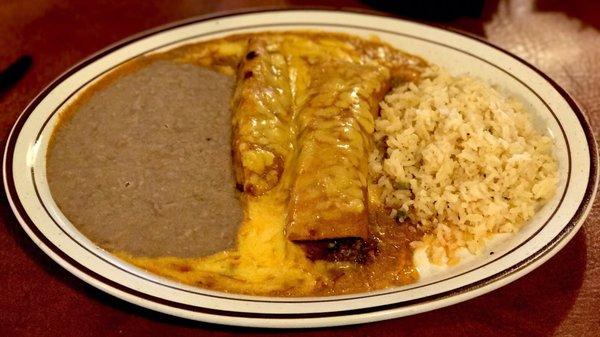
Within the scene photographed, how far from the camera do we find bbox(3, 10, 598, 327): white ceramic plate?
122cm

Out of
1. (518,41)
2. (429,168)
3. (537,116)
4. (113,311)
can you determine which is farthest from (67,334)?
(518,41)

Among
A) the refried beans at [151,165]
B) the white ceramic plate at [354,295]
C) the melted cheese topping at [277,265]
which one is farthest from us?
the refried beans at [151,165]

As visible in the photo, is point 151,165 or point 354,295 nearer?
point 354,295

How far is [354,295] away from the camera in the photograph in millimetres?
1333

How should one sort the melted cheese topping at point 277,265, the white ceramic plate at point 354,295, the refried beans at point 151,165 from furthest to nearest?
the refried beans at point 151,165, the melted cheese topping at point 277,265, the white ceramic plate at point 354,295

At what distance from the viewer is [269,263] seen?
145 cm

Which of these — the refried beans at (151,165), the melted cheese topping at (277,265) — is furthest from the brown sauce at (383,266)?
the refried beans at (151,165)

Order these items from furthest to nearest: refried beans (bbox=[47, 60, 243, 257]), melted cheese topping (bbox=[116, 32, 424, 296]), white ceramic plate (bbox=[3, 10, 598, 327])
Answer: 1. refried beans (bbox=[47, 60, 243, 257])
2. melted cheese topping (bbox=[116, 32, 424, 296])
3. white ceramic plate (bbox=[3, 10, 598, 327])

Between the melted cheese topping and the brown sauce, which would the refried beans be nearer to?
the melted cheese topping

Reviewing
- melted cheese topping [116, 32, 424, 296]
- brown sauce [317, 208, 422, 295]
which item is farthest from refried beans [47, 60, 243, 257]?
brown sauce [317, 208, 422, 295]

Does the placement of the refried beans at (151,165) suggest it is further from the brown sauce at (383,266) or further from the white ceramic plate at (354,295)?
the brown sauce at (383,266)

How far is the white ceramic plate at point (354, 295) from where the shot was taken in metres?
1.22

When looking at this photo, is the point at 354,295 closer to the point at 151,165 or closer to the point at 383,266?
the point at 383,266

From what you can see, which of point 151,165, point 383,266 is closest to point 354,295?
point 383,266
